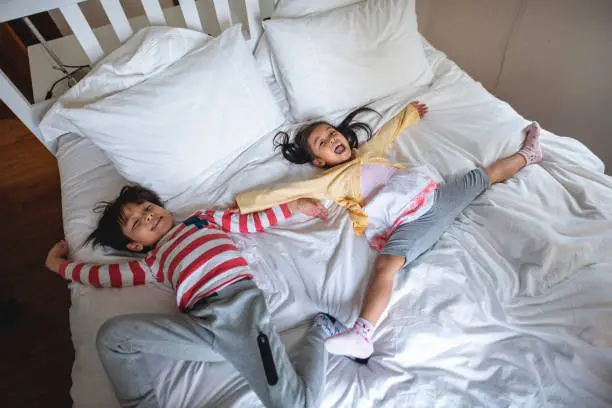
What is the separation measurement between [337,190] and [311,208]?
12 cm

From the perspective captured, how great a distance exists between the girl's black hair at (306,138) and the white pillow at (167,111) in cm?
15

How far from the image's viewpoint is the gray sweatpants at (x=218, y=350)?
2.68 feet

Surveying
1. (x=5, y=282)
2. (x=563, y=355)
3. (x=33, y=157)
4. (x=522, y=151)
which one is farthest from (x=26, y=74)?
(x=563, y=355)

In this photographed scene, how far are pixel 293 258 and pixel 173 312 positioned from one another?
1.29 ft

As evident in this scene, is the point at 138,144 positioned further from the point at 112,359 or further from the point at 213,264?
the point at 112,359

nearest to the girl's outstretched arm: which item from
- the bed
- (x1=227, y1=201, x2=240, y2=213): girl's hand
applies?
the bed

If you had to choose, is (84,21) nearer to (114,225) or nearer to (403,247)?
(114,225)

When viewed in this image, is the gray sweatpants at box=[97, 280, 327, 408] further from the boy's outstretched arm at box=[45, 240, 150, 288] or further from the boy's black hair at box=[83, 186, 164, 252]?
the boy's black hair at box=[83, 186, 164, 252]

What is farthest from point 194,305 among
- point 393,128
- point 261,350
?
point 393,128

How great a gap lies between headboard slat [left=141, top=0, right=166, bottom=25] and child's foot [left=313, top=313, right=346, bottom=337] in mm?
1317

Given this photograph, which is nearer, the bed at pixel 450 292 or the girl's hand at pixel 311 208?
the bed at pixel 450 292

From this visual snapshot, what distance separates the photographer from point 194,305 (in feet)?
3.31

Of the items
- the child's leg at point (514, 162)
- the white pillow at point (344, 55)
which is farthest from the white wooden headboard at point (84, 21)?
the child's leg at point (514, 162)

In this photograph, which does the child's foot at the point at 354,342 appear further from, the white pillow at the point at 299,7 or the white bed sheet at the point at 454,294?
the white pillow at the point at 299,7
